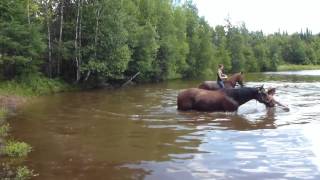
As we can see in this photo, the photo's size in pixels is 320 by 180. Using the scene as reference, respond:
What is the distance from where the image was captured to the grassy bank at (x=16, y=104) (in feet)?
33.9

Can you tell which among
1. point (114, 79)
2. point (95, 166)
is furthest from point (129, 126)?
point (114, 79)

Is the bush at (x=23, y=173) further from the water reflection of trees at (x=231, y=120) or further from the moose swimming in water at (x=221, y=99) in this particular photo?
the moose swimming in water at (x=221, y=99)

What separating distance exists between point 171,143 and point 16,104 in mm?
13733

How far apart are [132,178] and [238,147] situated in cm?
422

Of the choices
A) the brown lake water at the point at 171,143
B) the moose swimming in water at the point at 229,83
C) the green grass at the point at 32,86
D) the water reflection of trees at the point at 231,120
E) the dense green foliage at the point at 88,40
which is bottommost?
the brown lake water at the point at 171,143

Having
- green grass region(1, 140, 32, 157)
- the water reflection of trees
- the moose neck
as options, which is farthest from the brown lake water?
the moose neck

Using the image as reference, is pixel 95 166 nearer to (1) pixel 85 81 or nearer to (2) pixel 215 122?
(2) pixel 215 122

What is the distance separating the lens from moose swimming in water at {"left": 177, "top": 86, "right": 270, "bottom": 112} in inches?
837

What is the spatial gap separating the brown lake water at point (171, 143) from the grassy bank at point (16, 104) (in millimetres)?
399

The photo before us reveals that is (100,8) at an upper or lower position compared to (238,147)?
upper

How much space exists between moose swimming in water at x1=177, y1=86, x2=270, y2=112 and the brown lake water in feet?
1.83

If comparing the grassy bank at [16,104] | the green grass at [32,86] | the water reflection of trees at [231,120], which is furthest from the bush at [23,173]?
the green grass at [32,86]

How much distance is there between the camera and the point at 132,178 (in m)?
9.98

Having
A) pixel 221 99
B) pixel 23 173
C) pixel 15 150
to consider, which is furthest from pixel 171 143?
pixel 221 99
